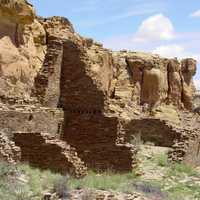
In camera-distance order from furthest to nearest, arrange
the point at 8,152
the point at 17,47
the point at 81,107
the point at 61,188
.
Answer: the point at 17,47 → the point at 81,107 → the point at 8,152 → the point at 61,188

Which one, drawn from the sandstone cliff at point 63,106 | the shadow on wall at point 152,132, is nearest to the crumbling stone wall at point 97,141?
the sandstone cliff at point 63,106

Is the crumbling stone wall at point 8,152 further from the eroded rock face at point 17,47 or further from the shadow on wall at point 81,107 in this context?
the eroded rock face at point 17,47

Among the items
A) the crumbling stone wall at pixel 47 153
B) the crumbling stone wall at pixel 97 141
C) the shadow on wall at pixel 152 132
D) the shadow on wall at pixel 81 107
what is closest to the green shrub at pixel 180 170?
the crumbling stone wall at pixel 97 141

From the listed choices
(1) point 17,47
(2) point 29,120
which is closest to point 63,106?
(2) point 29,120

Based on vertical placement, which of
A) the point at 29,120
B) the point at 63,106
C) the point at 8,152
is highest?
the point at 63,106

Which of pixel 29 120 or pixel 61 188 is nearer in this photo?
pixel 61 188

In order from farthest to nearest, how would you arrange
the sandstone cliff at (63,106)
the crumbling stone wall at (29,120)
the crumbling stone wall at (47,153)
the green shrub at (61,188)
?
1. the sandstone cliff at (63,106)
2. the crumbling stone wall at (29,120)
3. the crumbling stone wall at (47,153)
4. the green shrub at (61,188)

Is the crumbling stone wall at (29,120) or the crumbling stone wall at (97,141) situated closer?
the crumbling stone wall at (29,120)

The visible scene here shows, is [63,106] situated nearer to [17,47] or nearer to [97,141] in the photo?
[97,141]

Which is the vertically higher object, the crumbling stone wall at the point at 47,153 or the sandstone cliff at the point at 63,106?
the sandstone cliff at the point at 63,106

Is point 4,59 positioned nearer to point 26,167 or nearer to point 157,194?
point 26,167

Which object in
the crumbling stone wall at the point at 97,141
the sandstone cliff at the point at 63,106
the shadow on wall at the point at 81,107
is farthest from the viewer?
the shadow on wall at the point at 81,107

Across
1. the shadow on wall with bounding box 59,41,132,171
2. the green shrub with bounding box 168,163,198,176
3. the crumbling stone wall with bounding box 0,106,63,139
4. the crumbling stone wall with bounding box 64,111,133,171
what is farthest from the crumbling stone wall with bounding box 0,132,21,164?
the green shrub with bounding box 168,163,198,176

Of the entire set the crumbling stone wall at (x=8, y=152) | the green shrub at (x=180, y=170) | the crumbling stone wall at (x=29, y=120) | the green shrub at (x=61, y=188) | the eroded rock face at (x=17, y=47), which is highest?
the eroded rock face at (x=17, y=47)
